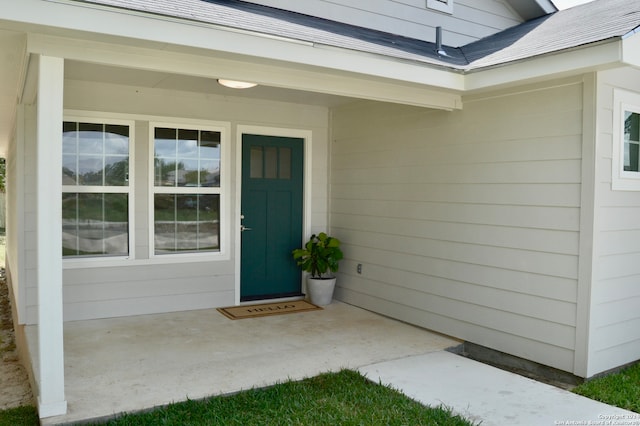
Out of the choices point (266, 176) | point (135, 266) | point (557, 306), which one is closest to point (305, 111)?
point (266, 176)

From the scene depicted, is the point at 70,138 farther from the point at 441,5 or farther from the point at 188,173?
A: the point at 441,5

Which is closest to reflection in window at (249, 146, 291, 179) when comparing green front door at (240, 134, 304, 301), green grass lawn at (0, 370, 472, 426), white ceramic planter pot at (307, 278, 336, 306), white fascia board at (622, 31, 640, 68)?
green front door at (240, 134, 304, 301)

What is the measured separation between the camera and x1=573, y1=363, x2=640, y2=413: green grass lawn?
3.39 meters

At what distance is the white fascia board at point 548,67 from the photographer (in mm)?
3351

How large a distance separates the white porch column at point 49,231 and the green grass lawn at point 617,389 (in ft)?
11.0

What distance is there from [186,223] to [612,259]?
157 inches

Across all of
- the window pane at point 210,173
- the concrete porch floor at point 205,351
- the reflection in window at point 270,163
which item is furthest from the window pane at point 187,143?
the concrete porch floor at point 205,351

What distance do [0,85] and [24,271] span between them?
1692 millimetres

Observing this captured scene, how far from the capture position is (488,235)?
4.45 m

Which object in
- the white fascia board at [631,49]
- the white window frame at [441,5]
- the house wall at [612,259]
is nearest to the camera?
the white fascia board at [631,49]

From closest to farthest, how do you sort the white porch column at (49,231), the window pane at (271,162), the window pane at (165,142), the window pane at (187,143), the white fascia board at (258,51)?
1. the white fascia board at (258,51)
2. the white porch column at (49,231)
3. the window pane at (165,142)
4. the window pane at (187,143)
5. the window pane at (271,162)

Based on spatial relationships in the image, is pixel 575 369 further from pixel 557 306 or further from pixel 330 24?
pixel 330 24

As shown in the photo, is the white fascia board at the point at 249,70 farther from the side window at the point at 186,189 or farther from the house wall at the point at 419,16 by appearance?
the side window at the point at 186,189

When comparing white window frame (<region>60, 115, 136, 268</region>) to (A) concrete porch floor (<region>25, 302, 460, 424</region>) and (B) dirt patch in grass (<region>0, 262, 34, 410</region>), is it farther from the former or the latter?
(B) dirt patch in grass (<region>0, 262, 34, 410</region>)
